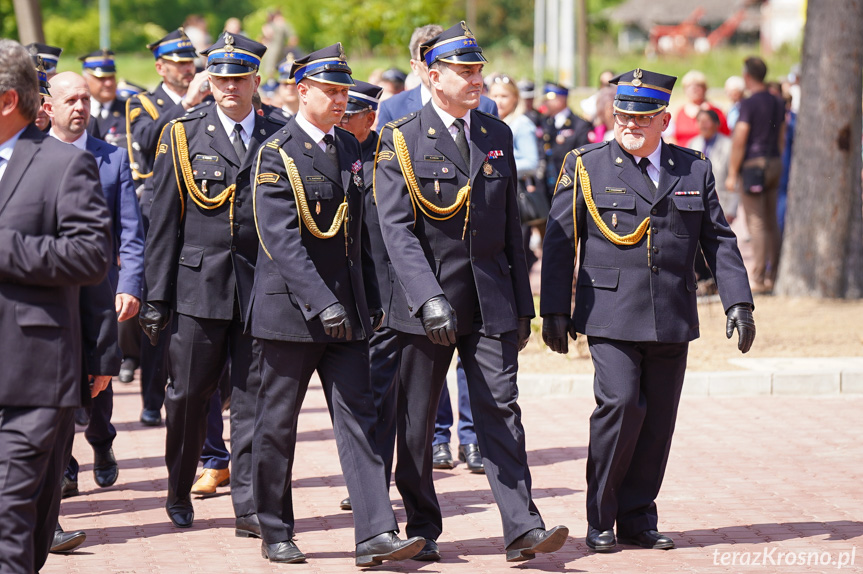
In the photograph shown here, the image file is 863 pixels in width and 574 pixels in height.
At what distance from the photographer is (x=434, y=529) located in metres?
6.19

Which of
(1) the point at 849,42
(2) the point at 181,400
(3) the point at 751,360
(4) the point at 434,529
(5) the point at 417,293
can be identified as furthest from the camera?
(1) the point at 849,42

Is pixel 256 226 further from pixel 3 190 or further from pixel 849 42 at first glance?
pixel 849 42

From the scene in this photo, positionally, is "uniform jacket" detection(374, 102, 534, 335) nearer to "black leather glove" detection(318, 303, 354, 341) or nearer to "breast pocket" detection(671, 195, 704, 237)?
"black leather glove" detection(318, 303, 354, 341)

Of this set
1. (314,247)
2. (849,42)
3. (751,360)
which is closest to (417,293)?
(314,247)

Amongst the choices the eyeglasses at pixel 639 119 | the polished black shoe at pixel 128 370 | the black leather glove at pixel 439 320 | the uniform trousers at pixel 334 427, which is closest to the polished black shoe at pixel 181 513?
the uniform trousers at pixel 334 427

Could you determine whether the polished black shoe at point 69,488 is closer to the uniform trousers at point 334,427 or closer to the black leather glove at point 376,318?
the uniform trousers at point 334,427

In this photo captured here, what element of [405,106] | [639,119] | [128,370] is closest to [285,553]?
[639,119]

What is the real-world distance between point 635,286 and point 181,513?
2.54m

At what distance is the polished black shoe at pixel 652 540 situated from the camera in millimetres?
6281

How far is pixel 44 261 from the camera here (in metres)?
4.61

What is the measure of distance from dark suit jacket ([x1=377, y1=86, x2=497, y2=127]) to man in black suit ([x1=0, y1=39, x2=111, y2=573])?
3701mm

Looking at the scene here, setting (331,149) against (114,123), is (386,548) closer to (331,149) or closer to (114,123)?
(331,149)

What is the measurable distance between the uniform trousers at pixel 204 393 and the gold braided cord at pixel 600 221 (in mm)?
1742

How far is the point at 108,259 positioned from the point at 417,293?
4.83 ft
